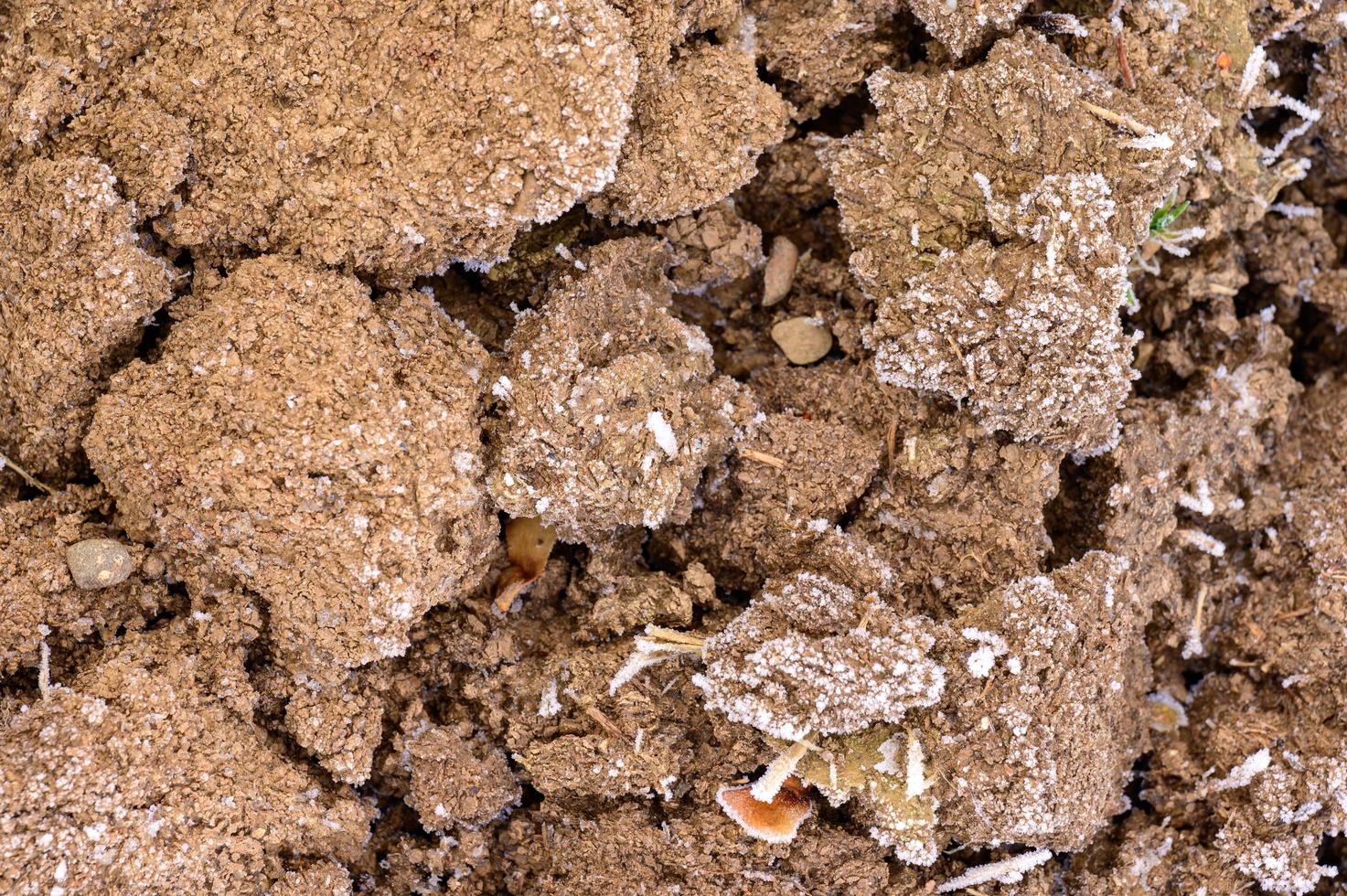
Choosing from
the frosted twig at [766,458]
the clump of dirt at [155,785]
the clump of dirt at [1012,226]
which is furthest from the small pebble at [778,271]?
the clump of dirt at [155,785]

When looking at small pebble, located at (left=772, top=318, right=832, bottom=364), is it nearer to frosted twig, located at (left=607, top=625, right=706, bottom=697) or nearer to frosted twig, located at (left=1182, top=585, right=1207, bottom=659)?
frosted twig, located at (left=607, top=625, right=706, bottom=697)

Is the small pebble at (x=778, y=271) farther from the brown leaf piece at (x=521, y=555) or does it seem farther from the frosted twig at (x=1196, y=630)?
the frosted twig at (x=1196, y=630)

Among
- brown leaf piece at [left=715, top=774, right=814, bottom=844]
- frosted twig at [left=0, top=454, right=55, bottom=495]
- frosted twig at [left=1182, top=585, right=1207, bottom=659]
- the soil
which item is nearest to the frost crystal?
the soil

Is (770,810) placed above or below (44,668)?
below

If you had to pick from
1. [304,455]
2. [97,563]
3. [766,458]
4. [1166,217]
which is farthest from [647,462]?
[1166,217]

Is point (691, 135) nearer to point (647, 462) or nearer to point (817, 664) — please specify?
point (647, 462)
